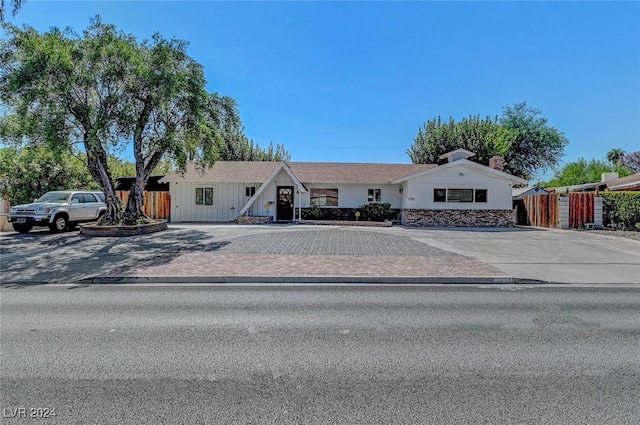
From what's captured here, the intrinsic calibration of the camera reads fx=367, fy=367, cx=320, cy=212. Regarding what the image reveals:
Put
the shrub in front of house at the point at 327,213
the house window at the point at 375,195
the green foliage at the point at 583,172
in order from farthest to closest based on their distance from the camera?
1. the green foliage at the point at 583,172
2. the house window at the point at 375,195
3. the shrub in front of house at the point at 327,213

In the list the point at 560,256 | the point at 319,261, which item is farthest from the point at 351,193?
the point at 319,261

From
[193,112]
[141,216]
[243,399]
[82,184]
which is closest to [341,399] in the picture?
[243,399]

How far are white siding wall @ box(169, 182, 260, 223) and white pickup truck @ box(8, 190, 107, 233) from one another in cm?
622

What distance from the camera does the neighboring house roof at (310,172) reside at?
25516 millimetres

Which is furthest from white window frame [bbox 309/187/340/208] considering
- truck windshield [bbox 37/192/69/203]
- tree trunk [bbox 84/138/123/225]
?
truck windshield [bbox 37/192/69/203]

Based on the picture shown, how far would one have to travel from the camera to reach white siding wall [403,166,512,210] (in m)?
23.7

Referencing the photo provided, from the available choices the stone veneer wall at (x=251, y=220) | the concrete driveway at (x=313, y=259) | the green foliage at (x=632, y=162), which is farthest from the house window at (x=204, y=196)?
the green foliage at (x=632, y=162)

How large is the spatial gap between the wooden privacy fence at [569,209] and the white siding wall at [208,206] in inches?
731

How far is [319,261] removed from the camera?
1017 cm

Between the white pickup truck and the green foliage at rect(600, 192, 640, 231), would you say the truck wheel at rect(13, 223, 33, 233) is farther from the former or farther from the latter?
the green foliage at rect(600, 192, 640, 231)

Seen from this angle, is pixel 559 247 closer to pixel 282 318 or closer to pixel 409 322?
pixel 409 322

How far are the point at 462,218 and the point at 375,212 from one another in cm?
561

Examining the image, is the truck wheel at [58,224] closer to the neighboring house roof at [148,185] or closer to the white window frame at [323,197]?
the neighboring house roof at [148,185]

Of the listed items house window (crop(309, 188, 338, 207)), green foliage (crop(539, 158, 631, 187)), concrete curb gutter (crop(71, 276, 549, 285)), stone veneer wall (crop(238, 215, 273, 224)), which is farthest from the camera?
green foliage (crop(539, 158, 631, 187))
